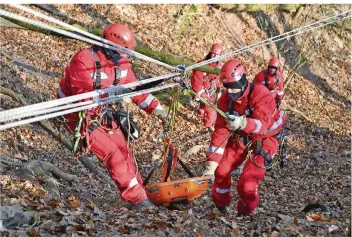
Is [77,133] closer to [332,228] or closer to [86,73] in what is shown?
[86,73]

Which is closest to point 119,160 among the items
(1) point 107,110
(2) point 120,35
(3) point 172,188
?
(1) point 107,110

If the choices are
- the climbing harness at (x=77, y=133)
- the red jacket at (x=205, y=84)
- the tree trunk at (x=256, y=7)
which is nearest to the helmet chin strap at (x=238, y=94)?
the climbing harness at (x=77, y=133)

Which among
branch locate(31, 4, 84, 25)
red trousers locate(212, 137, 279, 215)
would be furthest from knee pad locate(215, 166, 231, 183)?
branch locate(31, 4, 84, 25)

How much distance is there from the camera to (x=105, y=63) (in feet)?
20.5

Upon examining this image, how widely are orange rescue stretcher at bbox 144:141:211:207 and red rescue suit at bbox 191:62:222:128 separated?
545 centimetres

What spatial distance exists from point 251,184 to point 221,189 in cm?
44

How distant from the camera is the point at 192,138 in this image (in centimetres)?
1174

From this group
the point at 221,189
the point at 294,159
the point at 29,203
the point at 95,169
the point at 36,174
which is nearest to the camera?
the point at 29,203

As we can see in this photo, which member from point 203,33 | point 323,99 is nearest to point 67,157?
point 203,33

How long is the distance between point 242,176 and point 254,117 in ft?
3.16

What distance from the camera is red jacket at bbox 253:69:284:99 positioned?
1188 cm

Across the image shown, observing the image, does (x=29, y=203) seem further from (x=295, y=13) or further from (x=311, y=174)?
(x=295, y=13)

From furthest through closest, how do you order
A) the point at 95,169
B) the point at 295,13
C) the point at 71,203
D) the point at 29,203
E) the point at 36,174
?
the point at 295,13 < the point at 95,169 < the point at 36,174 < the point at 71,203 < the point at 29,203

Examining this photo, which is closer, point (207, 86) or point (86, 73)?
point (86, 73)
